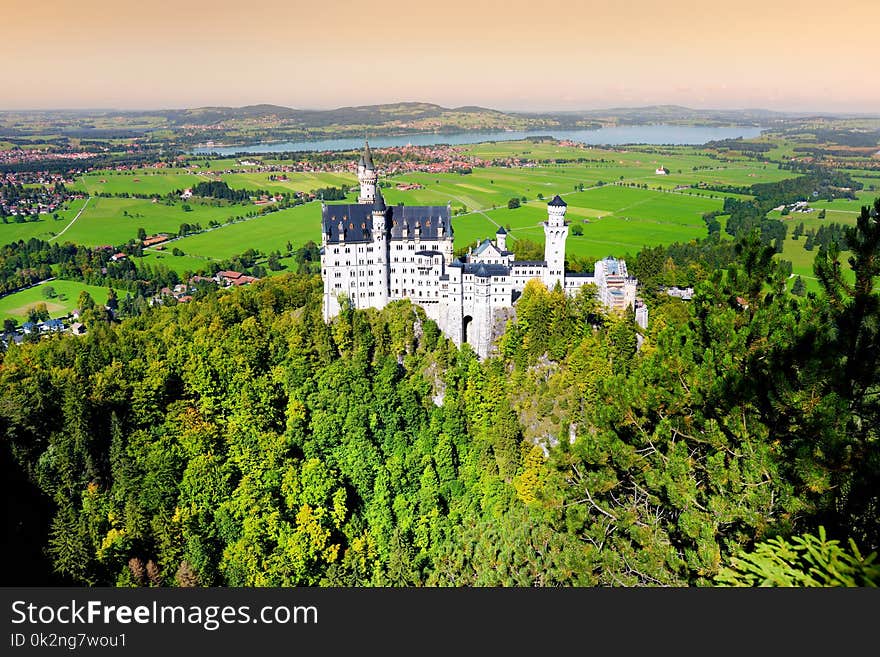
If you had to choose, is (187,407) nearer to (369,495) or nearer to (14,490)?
(14,490)

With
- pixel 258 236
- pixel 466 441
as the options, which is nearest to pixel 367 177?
pixel 466 441

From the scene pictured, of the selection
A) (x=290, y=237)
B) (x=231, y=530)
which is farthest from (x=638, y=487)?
(x=290, y=237)

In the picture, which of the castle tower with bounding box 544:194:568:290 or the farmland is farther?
the farmland

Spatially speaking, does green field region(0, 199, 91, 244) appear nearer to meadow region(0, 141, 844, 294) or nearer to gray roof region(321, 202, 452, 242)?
meadow region(0, 141, 844, 294)

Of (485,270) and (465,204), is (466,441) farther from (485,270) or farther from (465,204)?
(465,204)

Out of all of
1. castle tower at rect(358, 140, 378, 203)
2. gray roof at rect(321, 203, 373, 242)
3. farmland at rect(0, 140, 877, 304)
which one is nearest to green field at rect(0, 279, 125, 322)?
farmland at rect(0, 140, 877, 304)

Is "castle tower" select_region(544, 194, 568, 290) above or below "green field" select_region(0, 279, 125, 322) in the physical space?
above

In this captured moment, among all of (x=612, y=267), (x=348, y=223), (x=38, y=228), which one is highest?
(x=348, y=223)
